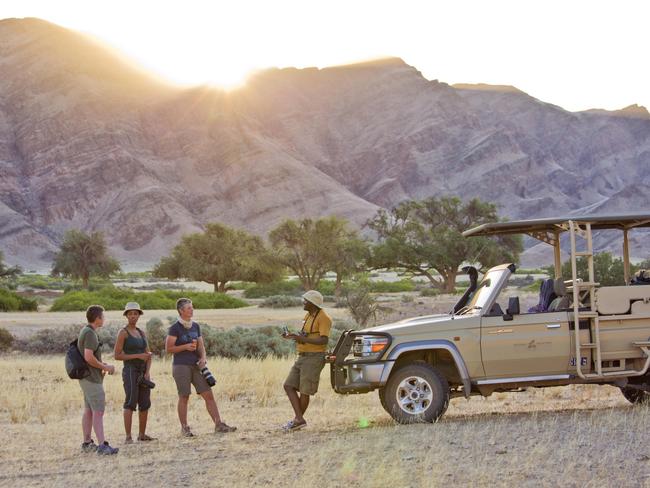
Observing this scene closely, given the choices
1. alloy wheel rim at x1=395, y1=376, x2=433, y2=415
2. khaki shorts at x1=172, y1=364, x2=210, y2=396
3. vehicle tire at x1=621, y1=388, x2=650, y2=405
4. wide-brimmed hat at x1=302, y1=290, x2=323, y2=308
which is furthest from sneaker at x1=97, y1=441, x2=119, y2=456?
vehicle tire at x1=621, y1=388, x2=650, y2=405

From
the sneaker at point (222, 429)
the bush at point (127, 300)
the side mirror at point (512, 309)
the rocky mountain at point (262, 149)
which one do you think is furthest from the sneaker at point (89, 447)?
the rocky mountain at point (262, 149)

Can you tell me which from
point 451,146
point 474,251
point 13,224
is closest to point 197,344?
point 474,251

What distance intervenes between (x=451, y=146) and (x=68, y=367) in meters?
154

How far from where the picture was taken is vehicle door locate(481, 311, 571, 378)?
11.1 meters

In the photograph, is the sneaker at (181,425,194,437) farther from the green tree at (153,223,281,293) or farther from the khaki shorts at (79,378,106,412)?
the green tree at (153,223,281,293)

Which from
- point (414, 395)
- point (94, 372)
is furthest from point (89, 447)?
point (414, 395)

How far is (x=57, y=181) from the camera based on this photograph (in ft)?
450

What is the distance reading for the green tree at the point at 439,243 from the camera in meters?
56.3

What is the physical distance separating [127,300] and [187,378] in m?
40.2

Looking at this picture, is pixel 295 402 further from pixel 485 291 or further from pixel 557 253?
pixel 557 253

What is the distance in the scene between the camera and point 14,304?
47.1m

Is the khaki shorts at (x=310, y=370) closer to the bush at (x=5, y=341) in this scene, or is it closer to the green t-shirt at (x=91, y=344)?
the green t-shirt at (x=91, y=344)

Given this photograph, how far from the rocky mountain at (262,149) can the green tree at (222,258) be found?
54.8 meters

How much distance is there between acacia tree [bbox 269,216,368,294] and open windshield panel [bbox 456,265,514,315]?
48.4 m
